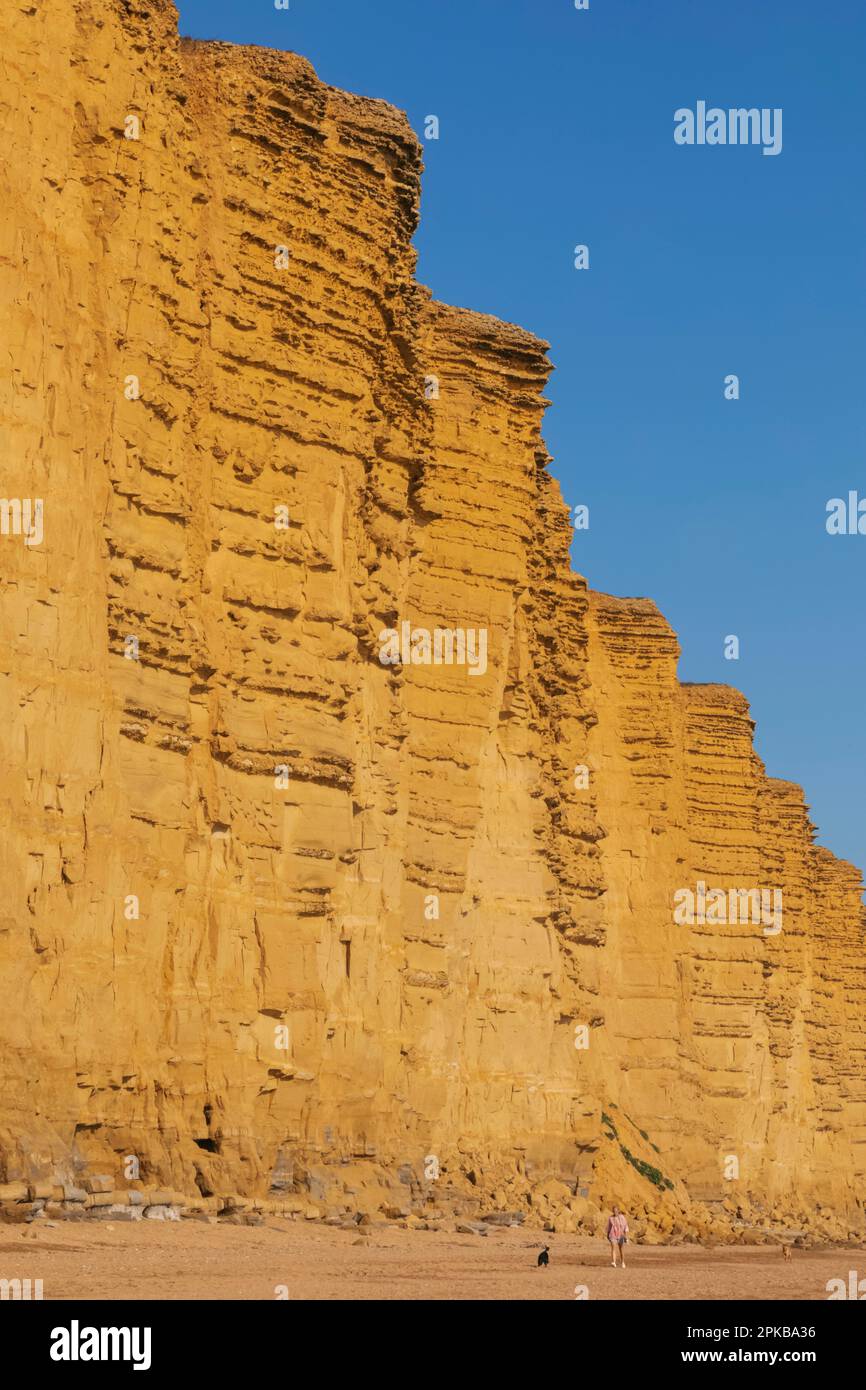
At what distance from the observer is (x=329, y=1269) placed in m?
15.9

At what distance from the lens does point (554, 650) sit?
33375 millimetres

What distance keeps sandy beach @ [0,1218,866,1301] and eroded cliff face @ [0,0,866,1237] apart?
116 cm

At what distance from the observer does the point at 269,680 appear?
22094mm

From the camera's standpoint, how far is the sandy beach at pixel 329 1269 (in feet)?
43.8

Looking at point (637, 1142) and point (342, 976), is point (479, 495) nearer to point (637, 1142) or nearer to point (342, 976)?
point (342, 976)

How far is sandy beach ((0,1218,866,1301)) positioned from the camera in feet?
43.8

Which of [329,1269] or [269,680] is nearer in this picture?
[329,1269]

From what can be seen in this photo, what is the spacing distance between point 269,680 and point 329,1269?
306 inches

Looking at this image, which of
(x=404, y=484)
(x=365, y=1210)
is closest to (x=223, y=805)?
(x=365, y=1210)

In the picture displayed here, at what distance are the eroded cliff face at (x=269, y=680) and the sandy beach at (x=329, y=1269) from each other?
1163 millimetres

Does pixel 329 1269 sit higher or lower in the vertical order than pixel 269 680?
lower

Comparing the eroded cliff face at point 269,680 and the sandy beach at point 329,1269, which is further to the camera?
the eroded cliff face at point 269,680

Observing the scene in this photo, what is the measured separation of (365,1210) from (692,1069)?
78.5ft
